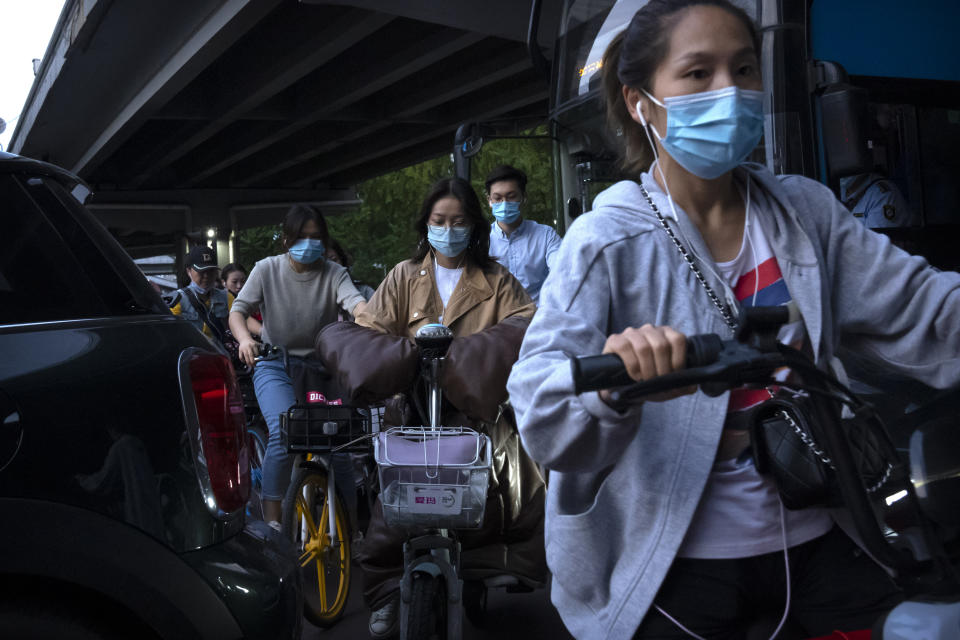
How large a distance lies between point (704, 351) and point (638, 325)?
1.47ft

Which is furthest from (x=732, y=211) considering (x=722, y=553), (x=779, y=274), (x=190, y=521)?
(x=190, y=521)

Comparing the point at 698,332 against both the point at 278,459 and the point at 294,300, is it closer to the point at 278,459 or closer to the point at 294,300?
the point at 278,459

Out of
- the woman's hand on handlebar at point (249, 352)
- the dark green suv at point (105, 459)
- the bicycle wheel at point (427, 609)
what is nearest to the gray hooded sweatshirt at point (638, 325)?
the dark green suv at point (105, 459)

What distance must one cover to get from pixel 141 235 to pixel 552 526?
6505 cm

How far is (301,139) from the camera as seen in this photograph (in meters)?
31.7

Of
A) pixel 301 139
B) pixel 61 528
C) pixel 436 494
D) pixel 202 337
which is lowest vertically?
pixel 436 494

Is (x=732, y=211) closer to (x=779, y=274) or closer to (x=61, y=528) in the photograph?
(x=779, y=274)

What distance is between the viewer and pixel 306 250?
20.5 feet

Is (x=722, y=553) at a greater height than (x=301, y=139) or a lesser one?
lesser

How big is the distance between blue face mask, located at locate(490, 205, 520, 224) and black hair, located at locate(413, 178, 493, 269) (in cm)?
255

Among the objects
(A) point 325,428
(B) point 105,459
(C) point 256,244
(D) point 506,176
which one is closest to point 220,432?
(B) point 105,459

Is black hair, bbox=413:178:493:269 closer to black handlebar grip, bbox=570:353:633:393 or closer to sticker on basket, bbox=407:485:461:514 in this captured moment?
sticker on basket, bbox=407:485:461:514

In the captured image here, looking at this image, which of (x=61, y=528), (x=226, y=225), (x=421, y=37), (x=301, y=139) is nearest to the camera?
(x=61, y=528)

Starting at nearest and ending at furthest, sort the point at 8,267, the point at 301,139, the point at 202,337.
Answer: the point at 8,267 < the point at 202,337 < the point at 301,139
